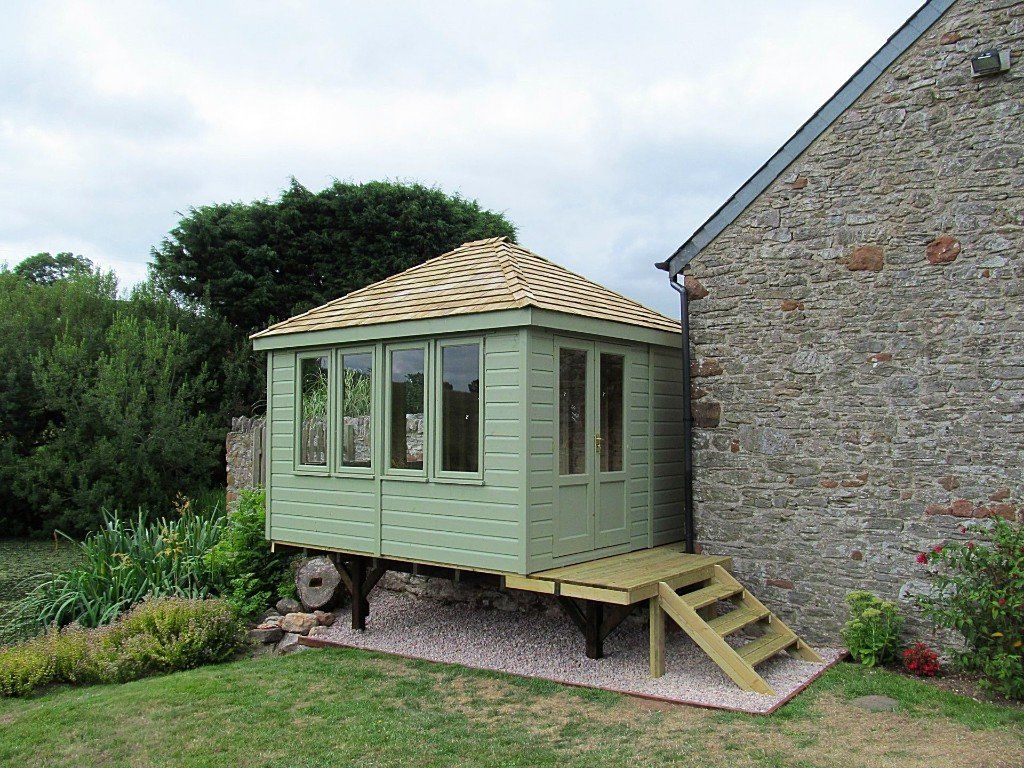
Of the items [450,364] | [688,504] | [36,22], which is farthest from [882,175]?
[36,22]

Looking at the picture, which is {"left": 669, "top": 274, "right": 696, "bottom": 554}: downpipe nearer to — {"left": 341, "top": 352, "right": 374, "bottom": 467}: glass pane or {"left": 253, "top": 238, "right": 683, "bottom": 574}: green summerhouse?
{"left": 253, "top": 238, "right": 683, "bottom": 574}: green summerhouse

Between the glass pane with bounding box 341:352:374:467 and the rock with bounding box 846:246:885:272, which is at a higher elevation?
the rock with bounding box 846:246:885:272

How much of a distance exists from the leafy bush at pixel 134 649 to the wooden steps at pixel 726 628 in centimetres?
411

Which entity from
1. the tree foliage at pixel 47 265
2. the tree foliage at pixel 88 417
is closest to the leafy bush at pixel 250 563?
the tree foliage at pixel 88 417

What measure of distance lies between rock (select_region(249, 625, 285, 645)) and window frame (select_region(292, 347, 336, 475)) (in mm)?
1590

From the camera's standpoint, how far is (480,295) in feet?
24.2

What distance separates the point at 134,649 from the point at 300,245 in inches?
507

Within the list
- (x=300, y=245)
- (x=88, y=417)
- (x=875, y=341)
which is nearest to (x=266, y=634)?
(x=875, y=341)

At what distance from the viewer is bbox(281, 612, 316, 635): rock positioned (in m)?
8.52

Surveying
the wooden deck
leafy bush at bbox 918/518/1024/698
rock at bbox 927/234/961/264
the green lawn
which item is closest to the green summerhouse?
the wooden deck

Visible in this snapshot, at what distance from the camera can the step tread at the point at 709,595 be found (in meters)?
6.64

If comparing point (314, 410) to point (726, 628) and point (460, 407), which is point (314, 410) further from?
point (726, 628)

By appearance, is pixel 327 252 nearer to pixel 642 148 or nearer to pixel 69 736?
pixel 642 148

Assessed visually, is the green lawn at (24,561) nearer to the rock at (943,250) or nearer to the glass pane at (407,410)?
the glass pane at (407,410)
